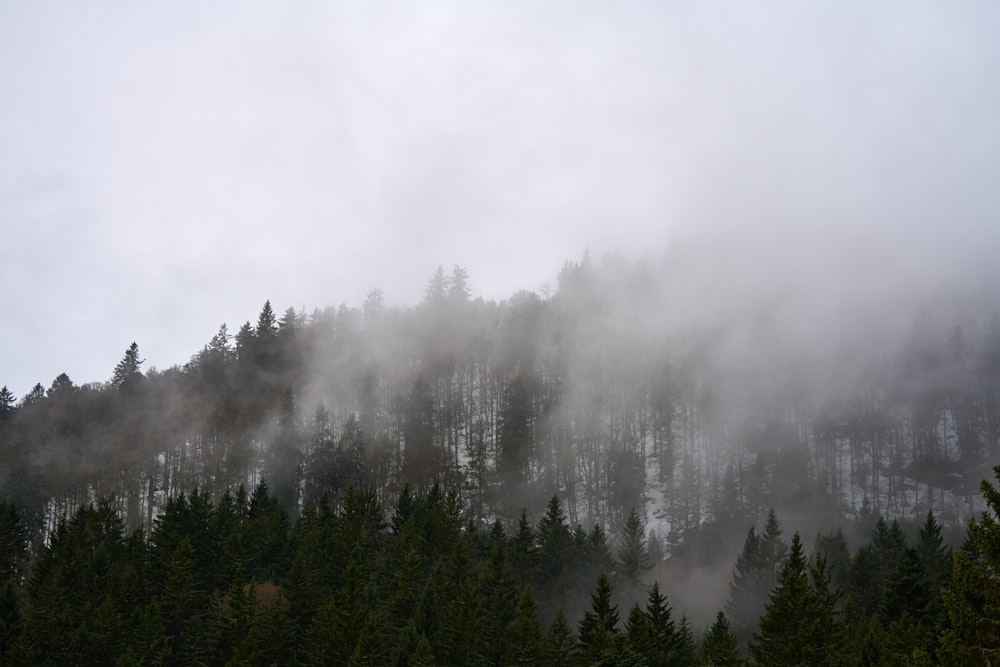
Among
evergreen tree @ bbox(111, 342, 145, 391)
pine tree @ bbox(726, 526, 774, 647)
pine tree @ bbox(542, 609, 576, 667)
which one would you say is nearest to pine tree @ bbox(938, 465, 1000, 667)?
pine tree @ bbox(542, 609, 576, 667)

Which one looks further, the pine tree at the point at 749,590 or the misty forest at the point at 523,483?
the pine tree at the point at 749,590

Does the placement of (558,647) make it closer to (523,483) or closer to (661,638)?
(661,638)

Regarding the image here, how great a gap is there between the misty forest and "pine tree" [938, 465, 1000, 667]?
20.5 metres

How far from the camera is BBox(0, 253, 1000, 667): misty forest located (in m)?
47.4

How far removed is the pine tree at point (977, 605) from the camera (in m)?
14.5

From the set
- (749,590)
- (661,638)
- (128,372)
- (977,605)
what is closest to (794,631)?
(661,638)

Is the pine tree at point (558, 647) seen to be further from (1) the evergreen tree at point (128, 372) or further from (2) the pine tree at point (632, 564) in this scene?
(1) the evergreen tree at point (128, 372)

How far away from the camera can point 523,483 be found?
107 metres

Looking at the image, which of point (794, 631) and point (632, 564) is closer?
point (794, 631)

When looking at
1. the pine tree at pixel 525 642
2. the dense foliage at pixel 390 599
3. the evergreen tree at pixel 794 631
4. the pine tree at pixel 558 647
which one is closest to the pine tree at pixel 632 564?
the dense foliage at pixel 390 599

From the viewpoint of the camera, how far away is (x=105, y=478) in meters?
102

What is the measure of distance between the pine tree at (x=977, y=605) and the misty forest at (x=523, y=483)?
20.5 meters

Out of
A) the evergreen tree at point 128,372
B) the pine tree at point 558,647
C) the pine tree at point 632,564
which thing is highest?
the evergreen tree at point 128,372

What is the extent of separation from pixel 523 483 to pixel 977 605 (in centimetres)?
9410
